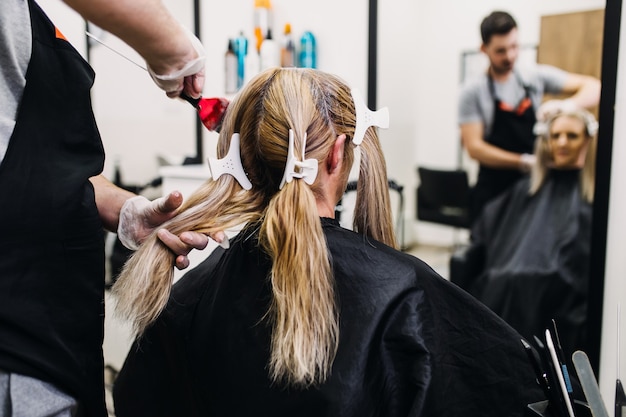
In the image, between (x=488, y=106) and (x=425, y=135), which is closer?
(x=488, y=106)

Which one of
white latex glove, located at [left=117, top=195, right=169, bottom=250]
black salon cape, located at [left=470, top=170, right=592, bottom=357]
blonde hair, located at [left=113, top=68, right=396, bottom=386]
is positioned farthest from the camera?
black salon cape, located at [left=470, top=170, right=592, bottom=357]

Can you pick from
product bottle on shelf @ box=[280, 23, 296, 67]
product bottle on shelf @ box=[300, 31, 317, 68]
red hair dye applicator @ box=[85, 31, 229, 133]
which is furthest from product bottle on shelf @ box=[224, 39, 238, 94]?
red hair dye applicator @ box=[85, 31, 229, 133]

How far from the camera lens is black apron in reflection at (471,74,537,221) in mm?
2590

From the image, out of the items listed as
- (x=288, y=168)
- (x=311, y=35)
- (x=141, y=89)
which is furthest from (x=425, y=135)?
(x=288, y=168)

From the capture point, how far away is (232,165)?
4.21 feet

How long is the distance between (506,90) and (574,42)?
1.21 ft

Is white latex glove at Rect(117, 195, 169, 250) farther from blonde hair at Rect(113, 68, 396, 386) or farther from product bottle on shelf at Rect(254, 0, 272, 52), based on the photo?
product bottle on shelf at Rect(254, 0, 272, 52)

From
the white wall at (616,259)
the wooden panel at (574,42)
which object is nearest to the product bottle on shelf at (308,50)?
the wooden panel at (574,42)

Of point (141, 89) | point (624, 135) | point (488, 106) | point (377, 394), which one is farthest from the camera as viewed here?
point (141, 89)

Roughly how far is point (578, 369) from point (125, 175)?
320 cm

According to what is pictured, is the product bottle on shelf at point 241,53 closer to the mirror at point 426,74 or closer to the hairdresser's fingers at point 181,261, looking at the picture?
the mirror at point 426,74

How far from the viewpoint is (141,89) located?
3.51m

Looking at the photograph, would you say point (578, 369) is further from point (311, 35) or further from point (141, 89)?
point (141, 89)

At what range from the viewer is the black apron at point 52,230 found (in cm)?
102
